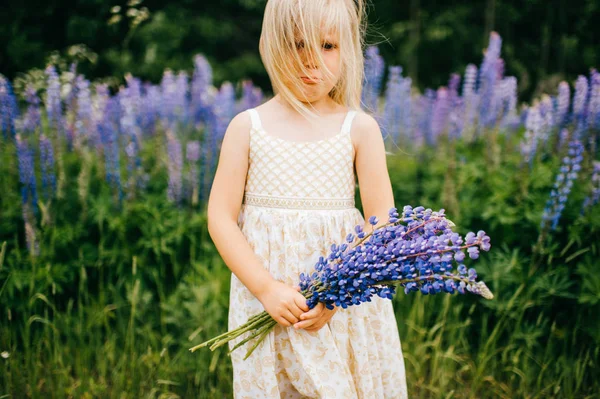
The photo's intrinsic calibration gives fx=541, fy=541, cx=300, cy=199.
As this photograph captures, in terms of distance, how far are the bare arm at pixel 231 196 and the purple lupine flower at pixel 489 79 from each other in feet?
6.20

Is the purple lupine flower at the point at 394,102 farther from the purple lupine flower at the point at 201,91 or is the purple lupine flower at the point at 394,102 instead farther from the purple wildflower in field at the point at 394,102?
the purple lupine flower at the point at 201,91

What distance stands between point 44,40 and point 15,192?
4455 mm

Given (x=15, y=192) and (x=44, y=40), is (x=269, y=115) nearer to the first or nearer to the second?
(x=15, y=192)

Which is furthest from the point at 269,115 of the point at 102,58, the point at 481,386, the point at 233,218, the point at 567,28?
the point at 567,28

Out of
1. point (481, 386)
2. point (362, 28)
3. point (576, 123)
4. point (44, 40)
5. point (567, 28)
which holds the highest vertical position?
point (567, 28)

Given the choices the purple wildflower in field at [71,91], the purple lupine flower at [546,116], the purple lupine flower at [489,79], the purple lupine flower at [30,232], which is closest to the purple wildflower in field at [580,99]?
the purple lupine flower at [546,116]

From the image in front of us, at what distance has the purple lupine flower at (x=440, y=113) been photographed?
333 centimetres

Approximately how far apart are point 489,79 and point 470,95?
22 cm

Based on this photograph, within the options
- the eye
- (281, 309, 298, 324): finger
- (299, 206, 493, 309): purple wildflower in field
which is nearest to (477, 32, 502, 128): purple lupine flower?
the eye

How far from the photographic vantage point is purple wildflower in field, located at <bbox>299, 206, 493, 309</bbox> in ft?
4.10

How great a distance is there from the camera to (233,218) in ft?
5.43

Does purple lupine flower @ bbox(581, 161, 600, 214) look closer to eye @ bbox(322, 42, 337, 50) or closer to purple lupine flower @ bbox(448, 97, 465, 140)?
purple lupine flower @ bbox(448, 97, 465, 140)

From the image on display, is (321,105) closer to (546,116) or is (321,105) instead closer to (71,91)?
(546,116)

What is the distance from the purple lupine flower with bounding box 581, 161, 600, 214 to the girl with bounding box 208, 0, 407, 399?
1.26 metres
